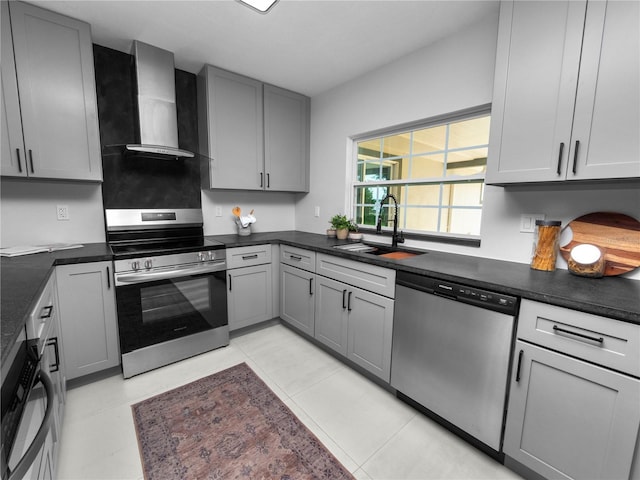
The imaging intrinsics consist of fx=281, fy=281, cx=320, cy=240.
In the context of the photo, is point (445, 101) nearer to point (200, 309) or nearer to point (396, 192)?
point (396, 192)

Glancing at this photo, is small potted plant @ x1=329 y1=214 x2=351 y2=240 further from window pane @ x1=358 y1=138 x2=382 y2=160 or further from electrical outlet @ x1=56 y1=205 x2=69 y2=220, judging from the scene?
electrical outlet @ x1=56 y1=205 x2=69 y2=220

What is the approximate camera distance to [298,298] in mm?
2615

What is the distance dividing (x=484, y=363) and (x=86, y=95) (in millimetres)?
3023

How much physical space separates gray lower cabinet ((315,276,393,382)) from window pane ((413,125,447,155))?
1.35m

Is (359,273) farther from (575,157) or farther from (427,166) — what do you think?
(575,157)

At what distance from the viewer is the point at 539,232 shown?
159 centimetres

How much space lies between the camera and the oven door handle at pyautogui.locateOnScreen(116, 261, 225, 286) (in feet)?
6.38

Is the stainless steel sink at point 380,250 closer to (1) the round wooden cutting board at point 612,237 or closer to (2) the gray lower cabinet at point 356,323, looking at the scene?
(2) the gray lower cabinet at point 356,323

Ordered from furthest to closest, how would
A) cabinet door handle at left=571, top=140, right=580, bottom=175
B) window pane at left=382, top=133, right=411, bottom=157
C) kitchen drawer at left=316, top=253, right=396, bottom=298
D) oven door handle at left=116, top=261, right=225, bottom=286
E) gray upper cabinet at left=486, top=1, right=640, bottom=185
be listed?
window pane at left=382, top=133, right=411, bottom=157, oven door handle at left=116, top=261, right=225, bottom=286, kitchen drawer at left=316, top=253, right=396, bottom=298, cabinet door handle at left=571, top=140, right=580, bottom=175, gray upper cabinet at left=486, top=1, right=640, bottom=185

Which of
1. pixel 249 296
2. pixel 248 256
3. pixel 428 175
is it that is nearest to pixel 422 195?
pixel 428 175

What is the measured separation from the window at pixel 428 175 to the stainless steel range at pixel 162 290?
5.15ft

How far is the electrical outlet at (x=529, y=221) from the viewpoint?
1713 mm

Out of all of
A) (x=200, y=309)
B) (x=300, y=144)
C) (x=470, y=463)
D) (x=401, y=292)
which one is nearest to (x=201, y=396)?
(x=200, y=309)

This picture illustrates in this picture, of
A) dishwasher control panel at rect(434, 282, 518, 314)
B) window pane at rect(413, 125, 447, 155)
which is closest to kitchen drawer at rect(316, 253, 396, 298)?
dishwasher control panel at rect(434, 282, 518, 314)
